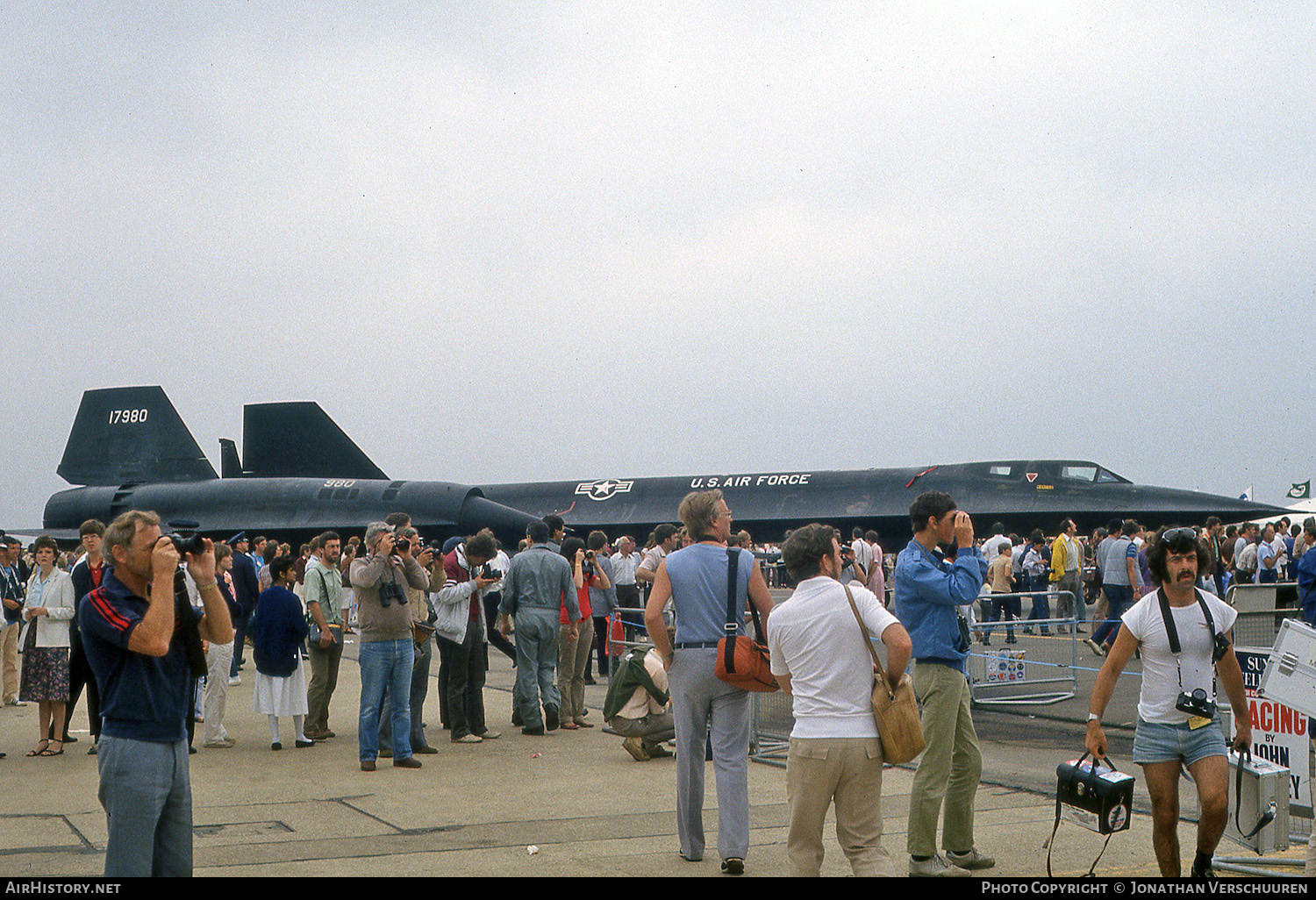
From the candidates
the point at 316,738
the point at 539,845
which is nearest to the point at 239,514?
the point at 316,738

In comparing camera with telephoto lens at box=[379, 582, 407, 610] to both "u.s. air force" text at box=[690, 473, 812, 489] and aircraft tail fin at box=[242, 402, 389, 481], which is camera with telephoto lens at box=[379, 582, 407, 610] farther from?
aircraft tail fin at box=[242, 402, 389, 481]

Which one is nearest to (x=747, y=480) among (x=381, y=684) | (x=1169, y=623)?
(x=381, y=684)

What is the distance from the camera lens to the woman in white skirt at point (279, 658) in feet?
30.8

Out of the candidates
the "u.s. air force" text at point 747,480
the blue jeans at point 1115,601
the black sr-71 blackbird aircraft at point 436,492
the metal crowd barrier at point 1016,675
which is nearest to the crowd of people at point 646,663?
the metal crowd barrier at point 1016,675

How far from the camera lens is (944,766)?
203 inches

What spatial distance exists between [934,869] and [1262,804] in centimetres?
148

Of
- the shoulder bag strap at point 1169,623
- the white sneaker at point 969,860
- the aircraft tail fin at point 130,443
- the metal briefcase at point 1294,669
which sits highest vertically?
the aircraft tail fin at point 130,443

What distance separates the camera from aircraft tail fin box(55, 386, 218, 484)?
3550cm

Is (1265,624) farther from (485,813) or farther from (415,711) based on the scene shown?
(415,711)

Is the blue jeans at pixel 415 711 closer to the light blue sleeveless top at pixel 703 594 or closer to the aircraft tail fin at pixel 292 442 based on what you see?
the light blue sleeveless top at pixel 703 594

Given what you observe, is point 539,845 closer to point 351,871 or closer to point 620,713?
point 351,871

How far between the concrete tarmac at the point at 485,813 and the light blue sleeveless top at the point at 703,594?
114cm

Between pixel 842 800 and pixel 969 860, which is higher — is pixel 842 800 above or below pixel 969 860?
above

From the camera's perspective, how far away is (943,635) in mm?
5250
